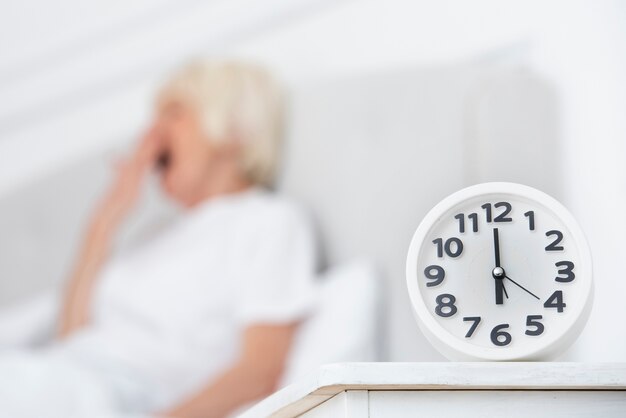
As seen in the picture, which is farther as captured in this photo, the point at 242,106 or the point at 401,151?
the point at 242,106

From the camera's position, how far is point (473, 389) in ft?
2.95

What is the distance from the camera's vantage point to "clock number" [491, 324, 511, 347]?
953 mm

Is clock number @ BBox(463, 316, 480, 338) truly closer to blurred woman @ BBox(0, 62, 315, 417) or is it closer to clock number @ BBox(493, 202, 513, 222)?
clock number @ BBox(493, 202, 513, 222)

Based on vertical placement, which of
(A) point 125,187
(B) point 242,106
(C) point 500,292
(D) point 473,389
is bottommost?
(D) point 473,389

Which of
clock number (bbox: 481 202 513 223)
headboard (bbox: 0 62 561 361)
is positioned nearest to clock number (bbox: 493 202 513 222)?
clock number (bbox: 481 202 513 223)

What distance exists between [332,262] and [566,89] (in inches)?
24.7

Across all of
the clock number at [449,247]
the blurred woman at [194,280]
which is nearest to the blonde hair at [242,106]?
the blurred woman at [194,280]

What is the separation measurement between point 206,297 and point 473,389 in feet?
4.47

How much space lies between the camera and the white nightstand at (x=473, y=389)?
876 millimetres

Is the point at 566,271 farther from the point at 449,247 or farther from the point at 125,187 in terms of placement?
the point at 125,187

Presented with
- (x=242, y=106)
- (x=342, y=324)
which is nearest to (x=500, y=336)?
(x=342, y=324)

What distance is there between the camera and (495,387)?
895 millimetres

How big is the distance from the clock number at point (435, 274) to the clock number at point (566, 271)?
0.11 m

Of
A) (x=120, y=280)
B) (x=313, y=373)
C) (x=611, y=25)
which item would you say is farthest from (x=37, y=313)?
(x=313, y=373)
